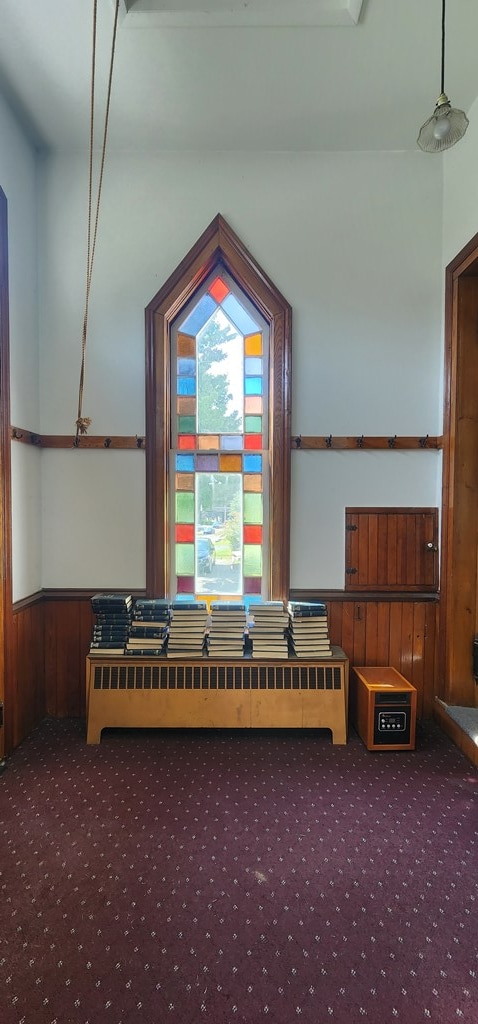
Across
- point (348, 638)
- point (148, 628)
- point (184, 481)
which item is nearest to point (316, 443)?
point (184, 481)

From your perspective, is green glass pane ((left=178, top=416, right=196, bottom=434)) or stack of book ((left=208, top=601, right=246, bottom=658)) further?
green glass pane ((left=178, top=416, right=196, bottom=434))

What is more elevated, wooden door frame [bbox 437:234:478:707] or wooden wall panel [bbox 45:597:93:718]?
wooden door frame [bbox 437:234:478:707]

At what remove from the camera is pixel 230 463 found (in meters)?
2.97

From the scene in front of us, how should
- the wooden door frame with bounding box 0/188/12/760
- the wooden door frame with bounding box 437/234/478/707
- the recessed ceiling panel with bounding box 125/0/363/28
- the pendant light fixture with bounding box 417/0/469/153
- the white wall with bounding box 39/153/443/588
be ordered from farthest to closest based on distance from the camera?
1. the white wall with bounding box 39/153/443/588
2. the wooden door frame with bounding box 437/234/478/707
3. the wooden door frame with bounding box 0/188/12/760
4. the recessed ceiling panel with bounding box 125/0/363/28
5. the pendant light fixture with bounding box 417/0/469/153

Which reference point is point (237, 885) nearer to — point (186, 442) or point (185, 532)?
point (185, 532)

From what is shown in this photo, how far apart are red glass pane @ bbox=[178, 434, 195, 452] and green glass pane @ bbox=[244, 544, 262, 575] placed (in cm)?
76

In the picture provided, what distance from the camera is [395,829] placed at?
1.90m

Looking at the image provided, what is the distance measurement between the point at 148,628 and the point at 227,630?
0.46 m

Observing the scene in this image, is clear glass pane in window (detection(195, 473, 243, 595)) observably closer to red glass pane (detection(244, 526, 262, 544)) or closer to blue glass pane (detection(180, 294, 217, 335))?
red glass pane (detection(244, 526, 262, 544))

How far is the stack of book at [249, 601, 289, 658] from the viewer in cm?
256

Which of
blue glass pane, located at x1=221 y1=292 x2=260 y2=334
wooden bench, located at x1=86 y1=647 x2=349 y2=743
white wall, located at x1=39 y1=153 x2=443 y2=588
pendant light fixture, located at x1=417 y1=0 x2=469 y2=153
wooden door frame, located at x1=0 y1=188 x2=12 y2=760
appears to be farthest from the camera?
blue glass pane, located at x1=221 y1=292 x2=260 y2=334

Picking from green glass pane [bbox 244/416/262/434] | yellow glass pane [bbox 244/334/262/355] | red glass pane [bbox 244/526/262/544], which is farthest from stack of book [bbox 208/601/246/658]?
yellow glass pane [bbox 244/334/262/355]

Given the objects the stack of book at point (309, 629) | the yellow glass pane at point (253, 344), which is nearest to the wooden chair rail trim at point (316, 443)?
the yellow glass pane at point (253, 344)

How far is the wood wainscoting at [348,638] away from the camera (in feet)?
9.39
